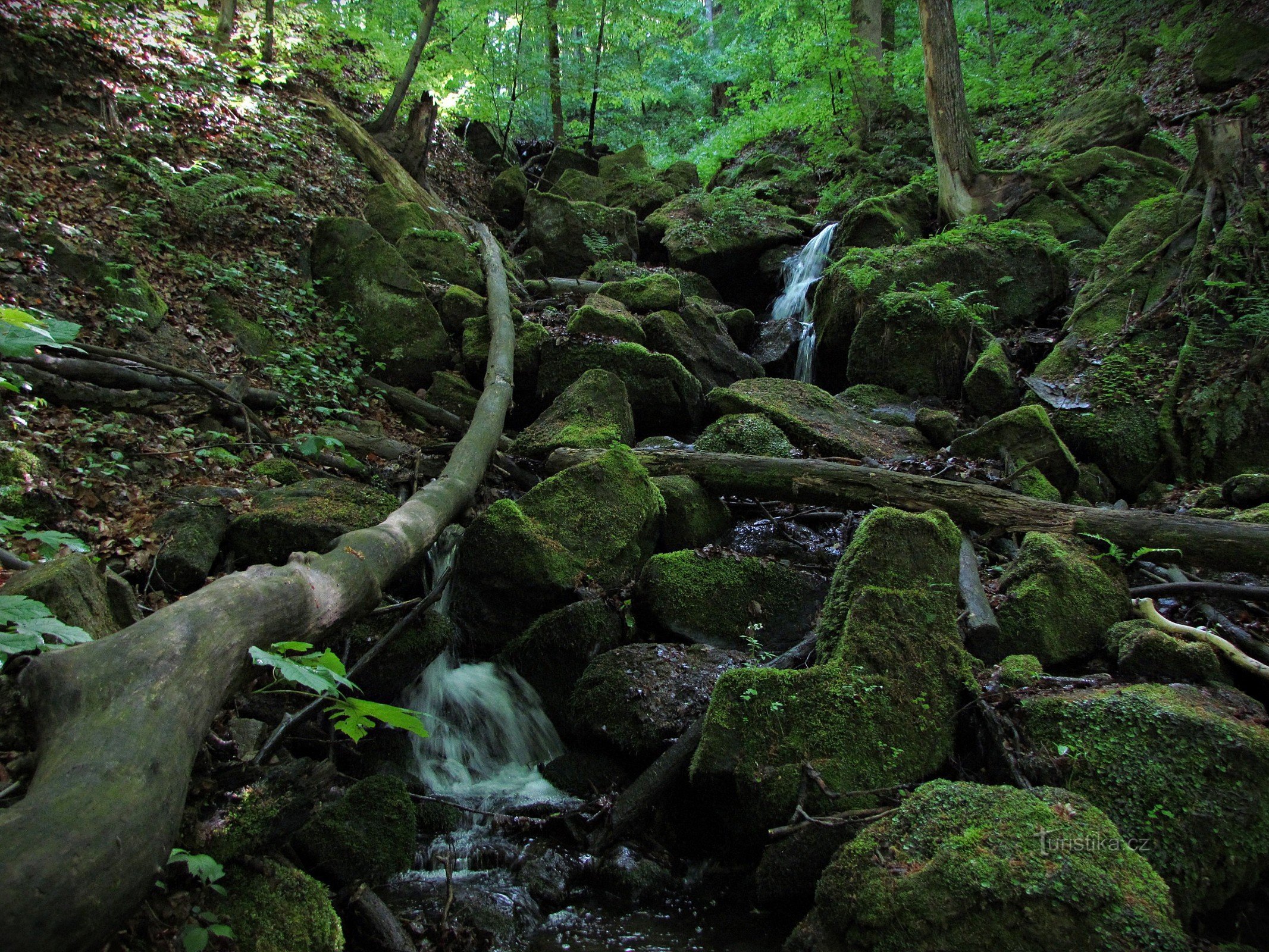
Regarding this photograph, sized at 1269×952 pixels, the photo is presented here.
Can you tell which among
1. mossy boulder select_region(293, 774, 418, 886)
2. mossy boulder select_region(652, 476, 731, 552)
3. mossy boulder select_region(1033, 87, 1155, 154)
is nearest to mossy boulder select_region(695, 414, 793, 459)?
mossy boulder select_region(652, 476, 731, 552)

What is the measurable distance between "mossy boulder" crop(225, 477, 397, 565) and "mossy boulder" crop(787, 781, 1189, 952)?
11.5ft

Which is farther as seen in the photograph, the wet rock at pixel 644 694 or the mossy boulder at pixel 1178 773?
the wet rock at pixel 644 694

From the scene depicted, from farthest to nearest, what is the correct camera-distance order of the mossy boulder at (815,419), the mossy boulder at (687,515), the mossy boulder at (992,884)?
1. the mossy boulder at (815,419)
2. the mossy boulder at (687,515)
3. the mossy boulder at (992,884)

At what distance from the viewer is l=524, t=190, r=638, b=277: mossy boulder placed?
1312 centimetres

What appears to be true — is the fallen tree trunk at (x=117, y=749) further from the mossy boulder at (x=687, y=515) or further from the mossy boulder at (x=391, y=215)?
the mossy boulder at (x=391, y=215)

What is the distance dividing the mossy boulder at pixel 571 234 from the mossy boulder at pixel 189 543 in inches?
365

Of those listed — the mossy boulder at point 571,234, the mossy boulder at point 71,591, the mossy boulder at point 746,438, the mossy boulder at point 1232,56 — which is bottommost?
the mossy boulder at point 71,591

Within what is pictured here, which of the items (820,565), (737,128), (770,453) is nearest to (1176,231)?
(770,453)

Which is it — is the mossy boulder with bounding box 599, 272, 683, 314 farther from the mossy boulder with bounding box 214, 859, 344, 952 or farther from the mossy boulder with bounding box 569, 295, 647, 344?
the mossy boulder with bounding box 214, 859, 344, 952

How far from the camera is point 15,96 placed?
8.21 meters

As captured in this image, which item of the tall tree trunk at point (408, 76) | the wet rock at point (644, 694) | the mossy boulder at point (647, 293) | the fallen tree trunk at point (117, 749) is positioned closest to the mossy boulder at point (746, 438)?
the wet rock at point (644, 694)

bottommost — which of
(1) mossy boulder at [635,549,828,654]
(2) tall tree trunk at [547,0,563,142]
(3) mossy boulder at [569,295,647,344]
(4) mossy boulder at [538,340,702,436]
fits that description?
(1) mossy boulder at [635,549,828,654]

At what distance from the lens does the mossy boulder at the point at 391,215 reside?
34.2 ft

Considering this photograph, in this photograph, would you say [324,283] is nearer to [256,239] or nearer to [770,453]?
[256,239]
